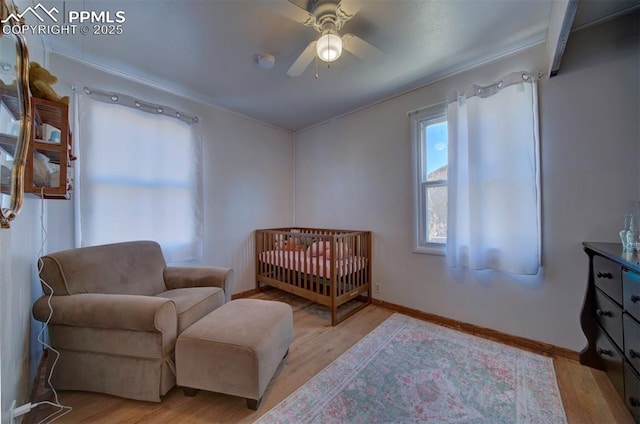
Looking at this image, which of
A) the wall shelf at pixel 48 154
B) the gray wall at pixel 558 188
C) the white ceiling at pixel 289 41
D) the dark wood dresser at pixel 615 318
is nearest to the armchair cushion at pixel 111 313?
the wall shelf at pixel 48 154

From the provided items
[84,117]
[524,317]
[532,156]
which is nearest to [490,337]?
[524,317]

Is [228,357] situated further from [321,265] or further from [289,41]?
[289,41]

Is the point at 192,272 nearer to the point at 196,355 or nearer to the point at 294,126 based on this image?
the point at 196,355

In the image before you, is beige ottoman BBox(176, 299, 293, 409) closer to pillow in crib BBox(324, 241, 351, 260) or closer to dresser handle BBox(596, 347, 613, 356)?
pillow in crib BBox(324, 241, 351, 260)

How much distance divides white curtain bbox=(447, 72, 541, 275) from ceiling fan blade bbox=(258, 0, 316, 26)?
5.25 ft

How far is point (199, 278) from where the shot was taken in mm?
2133

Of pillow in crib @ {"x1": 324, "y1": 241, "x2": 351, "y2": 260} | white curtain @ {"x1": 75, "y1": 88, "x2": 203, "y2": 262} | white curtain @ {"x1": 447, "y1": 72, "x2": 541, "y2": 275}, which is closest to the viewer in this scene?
white curtain @ {"x1": 447, "y1": 72, "x2": 541, "y2": 275}

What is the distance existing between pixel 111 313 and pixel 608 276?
9.68ft

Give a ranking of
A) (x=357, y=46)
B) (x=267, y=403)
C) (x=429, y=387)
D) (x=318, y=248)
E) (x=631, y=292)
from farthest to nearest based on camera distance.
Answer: (x=318, y=248) → (x=357, y=46) → (x=429, y=387) → (x=267, y=403) → (x=631, y=292)

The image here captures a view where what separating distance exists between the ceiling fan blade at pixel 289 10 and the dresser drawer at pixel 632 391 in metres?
2.54

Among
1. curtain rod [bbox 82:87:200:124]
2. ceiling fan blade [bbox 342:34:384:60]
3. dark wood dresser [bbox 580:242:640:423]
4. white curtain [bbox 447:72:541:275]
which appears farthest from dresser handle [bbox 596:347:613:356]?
curtain rod [bbox 82:87:200:124]

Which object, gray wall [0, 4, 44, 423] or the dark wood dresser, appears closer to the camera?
gray wall [0, 4, 44, 423]

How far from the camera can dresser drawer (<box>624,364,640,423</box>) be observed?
116cm

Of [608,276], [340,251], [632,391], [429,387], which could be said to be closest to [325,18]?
[340,251]
